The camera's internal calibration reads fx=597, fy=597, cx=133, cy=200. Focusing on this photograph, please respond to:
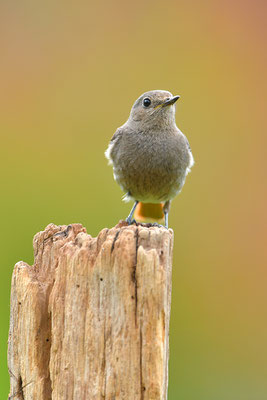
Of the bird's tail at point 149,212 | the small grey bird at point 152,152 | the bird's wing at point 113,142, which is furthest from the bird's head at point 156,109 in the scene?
the bird's tail at point 149,212

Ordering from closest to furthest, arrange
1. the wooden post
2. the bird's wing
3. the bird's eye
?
1. the wooden post
2. the bird's eye
3. the bird's wing

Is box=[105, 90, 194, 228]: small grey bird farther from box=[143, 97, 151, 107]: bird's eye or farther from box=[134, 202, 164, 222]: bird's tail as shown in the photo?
box=[134, 202, 164, 222]: bird's tail

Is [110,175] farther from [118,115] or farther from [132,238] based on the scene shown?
[132,238]

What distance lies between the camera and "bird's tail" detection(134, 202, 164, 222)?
5664mm

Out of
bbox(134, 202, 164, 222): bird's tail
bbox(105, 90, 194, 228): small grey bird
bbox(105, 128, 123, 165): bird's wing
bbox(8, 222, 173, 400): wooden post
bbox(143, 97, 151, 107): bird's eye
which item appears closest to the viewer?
bbox(8, 222, 173, 400): wooden post

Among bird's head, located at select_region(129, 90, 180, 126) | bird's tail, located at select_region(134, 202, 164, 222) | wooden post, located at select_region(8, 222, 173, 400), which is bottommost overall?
wooden post, located at select_region(8, 222, 173, 400)

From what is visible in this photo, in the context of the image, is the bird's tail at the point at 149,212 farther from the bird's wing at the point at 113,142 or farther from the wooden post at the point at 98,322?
the wooden post at the point at 98,322

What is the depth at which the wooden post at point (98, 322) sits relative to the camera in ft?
8.24

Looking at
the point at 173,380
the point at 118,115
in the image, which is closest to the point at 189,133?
the point at 118,115

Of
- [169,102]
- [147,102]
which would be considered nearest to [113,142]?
[147,102]

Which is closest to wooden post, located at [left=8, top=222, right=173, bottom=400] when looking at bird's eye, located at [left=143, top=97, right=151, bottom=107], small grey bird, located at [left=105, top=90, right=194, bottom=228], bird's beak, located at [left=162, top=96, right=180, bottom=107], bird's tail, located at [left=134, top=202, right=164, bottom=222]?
small grey bird, located at [left=105, top=90, right=194, bottom=228]

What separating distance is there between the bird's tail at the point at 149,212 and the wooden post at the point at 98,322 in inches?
112

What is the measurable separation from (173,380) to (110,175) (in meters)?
2.35

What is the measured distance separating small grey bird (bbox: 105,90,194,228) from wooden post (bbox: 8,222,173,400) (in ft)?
6.96
